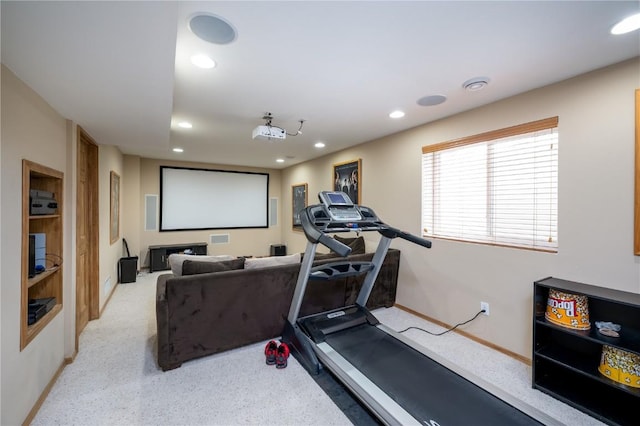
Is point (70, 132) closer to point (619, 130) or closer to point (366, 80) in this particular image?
point (366, 80)

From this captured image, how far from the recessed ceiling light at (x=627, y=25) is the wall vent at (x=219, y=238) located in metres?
6.64

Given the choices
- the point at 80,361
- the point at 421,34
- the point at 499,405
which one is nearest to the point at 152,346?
the point at 80,361

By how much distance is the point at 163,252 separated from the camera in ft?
18.9

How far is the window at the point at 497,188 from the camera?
2438 millimetres

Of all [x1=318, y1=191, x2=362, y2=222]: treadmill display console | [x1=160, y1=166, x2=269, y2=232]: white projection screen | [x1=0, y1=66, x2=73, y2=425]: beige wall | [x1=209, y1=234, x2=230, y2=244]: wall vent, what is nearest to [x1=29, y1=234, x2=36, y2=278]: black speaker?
[x1=0, y1=66, x2=73, y2=425]: beige wall

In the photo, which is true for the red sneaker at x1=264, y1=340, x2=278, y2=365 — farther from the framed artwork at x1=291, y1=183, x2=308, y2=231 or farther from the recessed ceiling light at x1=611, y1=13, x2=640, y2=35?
the framed artwork at x1=291, y1=183, x2=308, y2=231

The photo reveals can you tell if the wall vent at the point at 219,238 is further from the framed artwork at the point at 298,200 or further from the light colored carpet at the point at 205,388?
the light colored carpet at the point at 205,388

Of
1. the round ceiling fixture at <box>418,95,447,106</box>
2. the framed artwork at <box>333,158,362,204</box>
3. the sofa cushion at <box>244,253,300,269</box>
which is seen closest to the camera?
the round ceiling fixture at <box>418,95,447,106</box>

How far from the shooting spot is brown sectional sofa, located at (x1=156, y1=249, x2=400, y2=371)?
7.66ft

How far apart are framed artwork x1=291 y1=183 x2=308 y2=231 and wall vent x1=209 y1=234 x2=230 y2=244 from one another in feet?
5.41

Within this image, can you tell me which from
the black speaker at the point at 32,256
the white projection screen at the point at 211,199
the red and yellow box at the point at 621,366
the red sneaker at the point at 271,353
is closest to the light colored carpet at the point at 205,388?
the red sneaker at the point at 271,353

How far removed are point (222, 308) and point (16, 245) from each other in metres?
1.43

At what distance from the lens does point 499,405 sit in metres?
1.76

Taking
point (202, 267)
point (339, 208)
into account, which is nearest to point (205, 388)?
point (202, 267)
